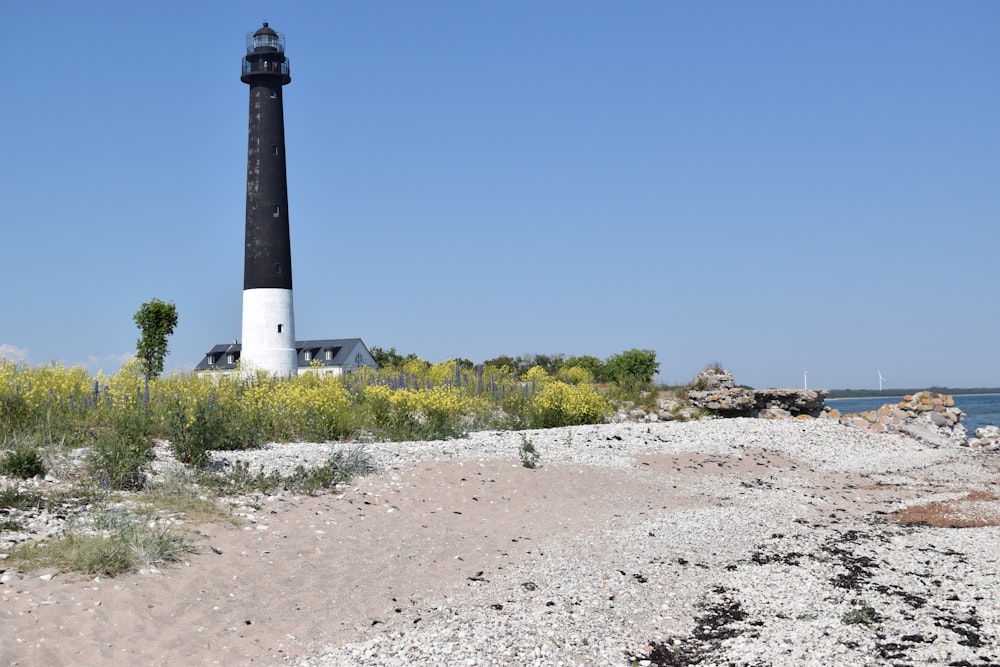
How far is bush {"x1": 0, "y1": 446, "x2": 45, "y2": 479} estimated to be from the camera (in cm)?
1020

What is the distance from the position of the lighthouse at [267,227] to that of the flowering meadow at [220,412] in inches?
349

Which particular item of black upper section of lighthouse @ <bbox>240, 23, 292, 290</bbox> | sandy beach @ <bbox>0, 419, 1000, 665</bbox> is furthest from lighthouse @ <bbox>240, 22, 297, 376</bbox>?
sandy beach @ <bbox>0, 419, 1000, 665</bbox>

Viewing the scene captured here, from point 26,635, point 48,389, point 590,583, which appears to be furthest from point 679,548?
point 48,389

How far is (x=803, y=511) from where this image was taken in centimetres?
1295

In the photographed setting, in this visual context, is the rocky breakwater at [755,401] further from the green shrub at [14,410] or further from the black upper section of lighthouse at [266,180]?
the green shrub at [14,410]

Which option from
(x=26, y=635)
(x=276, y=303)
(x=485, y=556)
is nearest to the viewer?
(x=26, y=635)

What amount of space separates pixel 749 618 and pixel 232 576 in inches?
192

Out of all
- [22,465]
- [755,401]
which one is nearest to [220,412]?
[22,465]

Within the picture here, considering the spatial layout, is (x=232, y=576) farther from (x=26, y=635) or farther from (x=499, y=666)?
(x=499, y=666)

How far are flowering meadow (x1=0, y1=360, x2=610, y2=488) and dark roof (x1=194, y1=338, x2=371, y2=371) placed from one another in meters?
34.2

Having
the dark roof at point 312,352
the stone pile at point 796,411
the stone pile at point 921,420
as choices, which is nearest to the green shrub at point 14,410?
the stone pile at point 796,411

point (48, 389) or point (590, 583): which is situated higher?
point (48, 389)

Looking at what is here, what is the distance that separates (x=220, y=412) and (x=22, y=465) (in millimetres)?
3872

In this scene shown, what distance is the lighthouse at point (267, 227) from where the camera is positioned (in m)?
29.8
